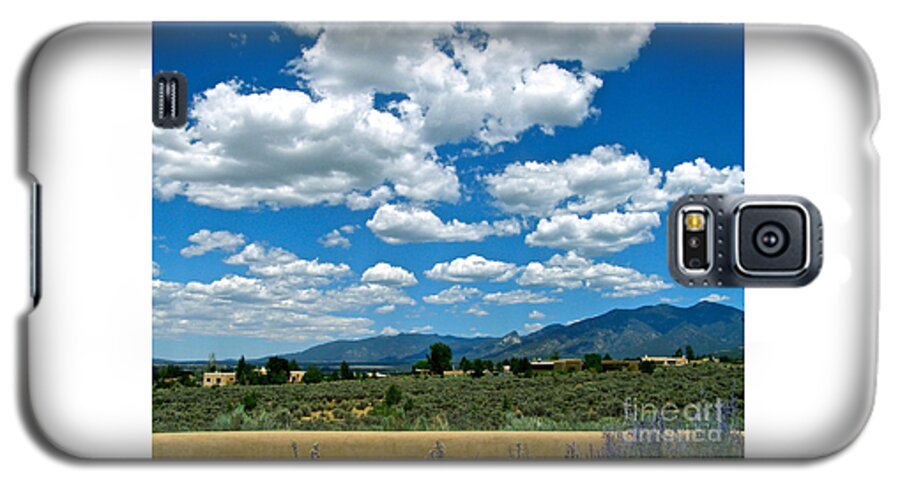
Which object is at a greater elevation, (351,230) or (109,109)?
(109,109)

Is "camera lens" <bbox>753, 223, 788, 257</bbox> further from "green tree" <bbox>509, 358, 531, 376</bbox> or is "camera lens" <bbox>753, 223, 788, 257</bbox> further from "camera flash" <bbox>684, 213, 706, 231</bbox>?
"green tree" <bbox>509, 358, 531, 376</bbox>

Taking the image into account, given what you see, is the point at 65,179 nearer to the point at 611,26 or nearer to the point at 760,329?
the point at 611,26

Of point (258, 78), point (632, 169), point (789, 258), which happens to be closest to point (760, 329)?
point (789, 258)

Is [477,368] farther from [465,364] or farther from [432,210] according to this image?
[432,210]

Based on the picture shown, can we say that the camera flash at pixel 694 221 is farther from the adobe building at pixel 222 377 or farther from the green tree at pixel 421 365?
the adobe building at pixel 222 377

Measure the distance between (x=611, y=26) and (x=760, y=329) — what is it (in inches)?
54.9

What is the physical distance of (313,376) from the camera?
14.4 feet

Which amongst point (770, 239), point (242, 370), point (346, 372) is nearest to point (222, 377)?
point (242, 370)

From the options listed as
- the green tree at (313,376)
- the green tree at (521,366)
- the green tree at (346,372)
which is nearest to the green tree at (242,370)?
the green tree at (313,376)

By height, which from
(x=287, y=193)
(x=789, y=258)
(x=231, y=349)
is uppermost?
(x=287, y=193)

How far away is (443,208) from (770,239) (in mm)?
1361

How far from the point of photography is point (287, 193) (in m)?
4.38

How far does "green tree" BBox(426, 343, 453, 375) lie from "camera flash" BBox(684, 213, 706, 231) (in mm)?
1107

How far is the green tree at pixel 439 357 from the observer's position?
4387 mm
